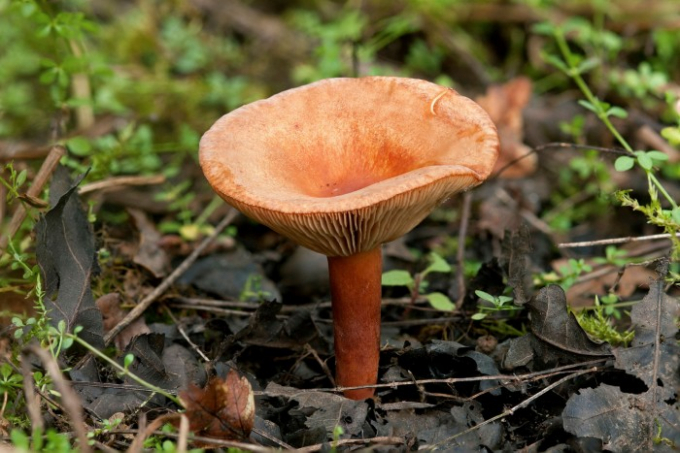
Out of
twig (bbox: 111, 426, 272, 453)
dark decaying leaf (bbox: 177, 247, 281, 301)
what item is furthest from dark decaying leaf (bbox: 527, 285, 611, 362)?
dark decaying leaf (bbox: 177, 247, 281, 301)

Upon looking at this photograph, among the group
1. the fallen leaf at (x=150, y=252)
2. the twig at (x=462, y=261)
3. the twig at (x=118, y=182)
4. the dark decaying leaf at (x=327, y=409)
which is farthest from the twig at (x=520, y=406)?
the twig at (x=118, y=182)

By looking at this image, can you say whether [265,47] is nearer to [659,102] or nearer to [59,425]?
[659,102]

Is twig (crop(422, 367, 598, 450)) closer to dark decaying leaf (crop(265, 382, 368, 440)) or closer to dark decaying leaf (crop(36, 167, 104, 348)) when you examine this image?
dark decaying leaf (crop(265, 382, 368, 440))

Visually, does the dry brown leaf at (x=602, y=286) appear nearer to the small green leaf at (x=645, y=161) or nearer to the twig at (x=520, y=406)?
the small green leaf at (x=645, y=161)

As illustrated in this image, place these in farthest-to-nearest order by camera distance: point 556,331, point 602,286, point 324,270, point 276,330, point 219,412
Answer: point 324,270, point 602,286, point 276,330, point 556,331, point 219,412

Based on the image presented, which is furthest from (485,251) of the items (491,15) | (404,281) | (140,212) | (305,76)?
(491,15)

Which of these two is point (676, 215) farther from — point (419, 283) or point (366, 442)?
point (366, 442)

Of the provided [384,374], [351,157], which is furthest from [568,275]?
[351,157]
